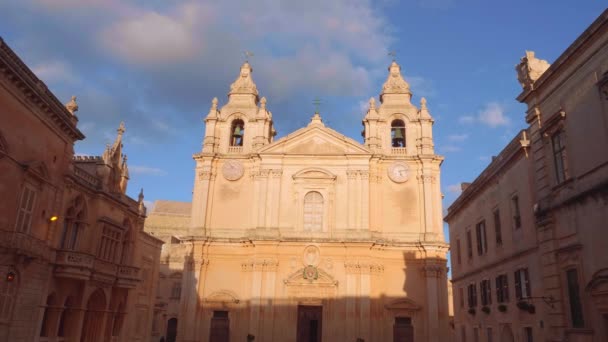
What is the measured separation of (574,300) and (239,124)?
2662 centimetres

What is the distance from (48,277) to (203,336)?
13.0 m

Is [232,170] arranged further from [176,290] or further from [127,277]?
[176,290]

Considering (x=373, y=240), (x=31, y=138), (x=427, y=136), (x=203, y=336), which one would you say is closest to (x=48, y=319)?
(x=31, y=138)

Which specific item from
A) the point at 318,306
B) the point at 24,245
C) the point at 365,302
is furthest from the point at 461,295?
the point at 24,245

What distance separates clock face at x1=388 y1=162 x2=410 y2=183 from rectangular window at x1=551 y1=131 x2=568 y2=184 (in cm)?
1752

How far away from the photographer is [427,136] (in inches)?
1302

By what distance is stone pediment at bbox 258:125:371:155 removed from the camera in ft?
107

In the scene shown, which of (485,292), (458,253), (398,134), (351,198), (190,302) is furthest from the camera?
(398,134)

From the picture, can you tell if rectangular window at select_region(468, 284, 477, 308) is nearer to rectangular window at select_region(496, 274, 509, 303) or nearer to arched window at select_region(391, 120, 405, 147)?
rectangular window at select_region(496, 274, 509, 303)

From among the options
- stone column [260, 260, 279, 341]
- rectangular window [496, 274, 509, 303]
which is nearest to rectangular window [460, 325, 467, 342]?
rectangular window [496, 274, 509, 303]

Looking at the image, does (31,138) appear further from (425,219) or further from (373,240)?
(425,219)

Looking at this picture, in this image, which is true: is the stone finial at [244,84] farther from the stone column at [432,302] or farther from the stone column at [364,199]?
the stone column at [432,302]

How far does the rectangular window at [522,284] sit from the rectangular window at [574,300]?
4056 millimetres

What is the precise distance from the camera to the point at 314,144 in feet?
110
